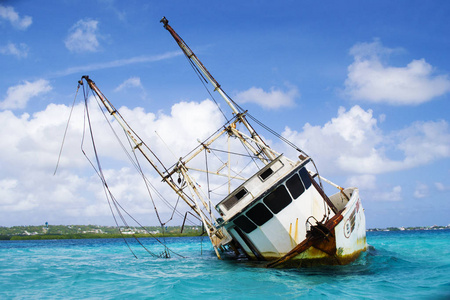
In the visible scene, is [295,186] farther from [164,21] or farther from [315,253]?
[164,21]

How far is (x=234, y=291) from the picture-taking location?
12.2 meters

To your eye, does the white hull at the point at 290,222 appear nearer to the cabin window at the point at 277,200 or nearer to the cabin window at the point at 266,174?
the cabin window at the point at 277,200

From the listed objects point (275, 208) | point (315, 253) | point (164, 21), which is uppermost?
point (164, 21)

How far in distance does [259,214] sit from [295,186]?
210 centimetres

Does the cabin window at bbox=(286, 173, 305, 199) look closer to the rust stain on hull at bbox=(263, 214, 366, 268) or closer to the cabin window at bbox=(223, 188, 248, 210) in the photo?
the rust stain on hull at bbox=(263, 214, 366, 268)

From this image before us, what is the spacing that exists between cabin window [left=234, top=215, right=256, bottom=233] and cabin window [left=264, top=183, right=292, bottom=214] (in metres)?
1.24

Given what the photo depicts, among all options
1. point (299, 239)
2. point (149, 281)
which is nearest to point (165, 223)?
point (149, 281)

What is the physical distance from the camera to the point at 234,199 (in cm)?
1662

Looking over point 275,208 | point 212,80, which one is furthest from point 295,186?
point 212,80

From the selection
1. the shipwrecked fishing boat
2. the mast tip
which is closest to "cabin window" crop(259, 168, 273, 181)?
the shipwrecked fishing boat

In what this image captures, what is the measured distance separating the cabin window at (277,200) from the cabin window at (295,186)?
1.06 ft

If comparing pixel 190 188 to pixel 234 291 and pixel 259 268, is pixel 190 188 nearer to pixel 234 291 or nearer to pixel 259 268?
pixel 259 268

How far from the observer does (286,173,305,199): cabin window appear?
15.5 m

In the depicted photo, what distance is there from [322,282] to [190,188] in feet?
36.5
